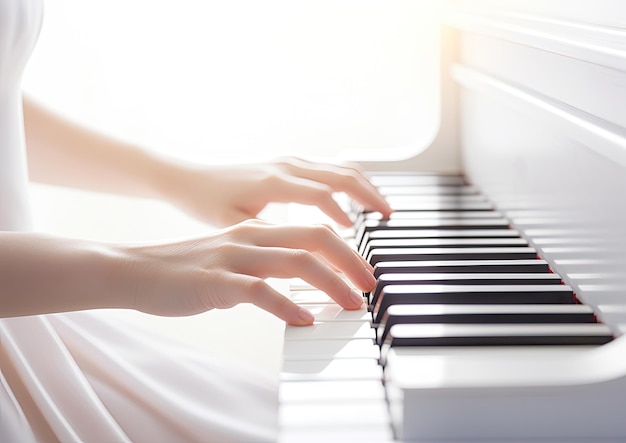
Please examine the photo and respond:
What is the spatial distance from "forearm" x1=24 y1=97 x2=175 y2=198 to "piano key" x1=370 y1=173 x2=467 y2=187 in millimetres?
346

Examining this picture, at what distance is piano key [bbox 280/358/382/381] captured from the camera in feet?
2.29

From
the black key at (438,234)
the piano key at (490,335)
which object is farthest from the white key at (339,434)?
the black key at (438,234)

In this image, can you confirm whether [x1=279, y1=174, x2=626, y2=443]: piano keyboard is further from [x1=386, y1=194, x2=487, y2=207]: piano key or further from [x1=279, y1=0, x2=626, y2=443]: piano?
[x1=386, y1=194, x2=487, y2=207]: piano key

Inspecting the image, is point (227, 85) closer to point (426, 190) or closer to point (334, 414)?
point (426, 190)

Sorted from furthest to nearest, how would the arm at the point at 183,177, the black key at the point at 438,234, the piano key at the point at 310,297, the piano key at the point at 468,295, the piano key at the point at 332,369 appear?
the arm at the point at 183,177, the black key at the point at 438,234, the piano key at the point at 310,297, the piano key at the point at 468,295, the piano key at the point at 332,369

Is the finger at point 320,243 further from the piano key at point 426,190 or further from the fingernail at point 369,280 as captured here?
the piano key at point 426,190

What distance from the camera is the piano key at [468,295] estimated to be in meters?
0.81

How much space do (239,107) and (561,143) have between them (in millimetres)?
1460

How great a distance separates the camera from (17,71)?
1.02 m

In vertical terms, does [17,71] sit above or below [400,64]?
below

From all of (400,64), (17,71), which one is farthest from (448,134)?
(400,64)

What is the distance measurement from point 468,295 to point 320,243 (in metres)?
0.15

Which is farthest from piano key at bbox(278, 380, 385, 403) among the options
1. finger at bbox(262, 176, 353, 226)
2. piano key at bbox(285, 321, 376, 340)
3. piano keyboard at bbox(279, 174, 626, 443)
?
finger at bbox(262, 176, 353, 226)

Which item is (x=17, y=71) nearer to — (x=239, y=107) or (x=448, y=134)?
(x=448, y=134)
